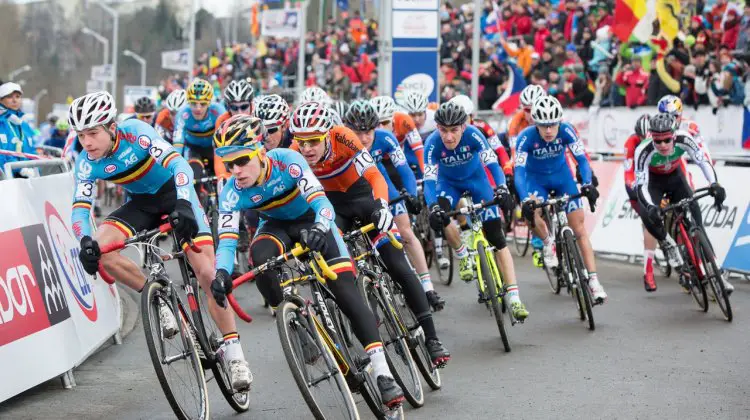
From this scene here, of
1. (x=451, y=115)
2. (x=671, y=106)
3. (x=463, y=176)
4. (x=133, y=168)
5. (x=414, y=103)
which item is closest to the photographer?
(x=133, y=168)

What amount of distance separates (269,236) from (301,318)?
0.87 m

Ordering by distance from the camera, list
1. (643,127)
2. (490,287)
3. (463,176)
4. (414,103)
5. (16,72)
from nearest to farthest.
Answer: (490,287)
(463,176)
(643,127)
(414,103)
(16,72)

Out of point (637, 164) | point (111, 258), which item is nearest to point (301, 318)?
point (111, 258)

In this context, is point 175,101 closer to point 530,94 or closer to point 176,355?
point 530,94

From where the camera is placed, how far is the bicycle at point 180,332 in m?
6.70

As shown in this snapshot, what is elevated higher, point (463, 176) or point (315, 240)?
point (315, 240)

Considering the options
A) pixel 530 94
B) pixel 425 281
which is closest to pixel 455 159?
pixel 425 281

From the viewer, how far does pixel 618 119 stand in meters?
19.5

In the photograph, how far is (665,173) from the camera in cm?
1227

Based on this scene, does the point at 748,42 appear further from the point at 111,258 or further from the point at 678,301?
the point at 111,258

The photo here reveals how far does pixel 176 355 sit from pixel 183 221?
80cm

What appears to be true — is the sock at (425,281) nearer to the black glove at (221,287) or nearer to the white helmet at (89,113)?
the white helmet at (89,113)

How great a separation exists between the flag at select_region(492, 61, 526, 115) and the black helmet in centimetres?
1294

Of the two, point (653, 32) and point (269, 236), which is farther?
point (653, 32)
